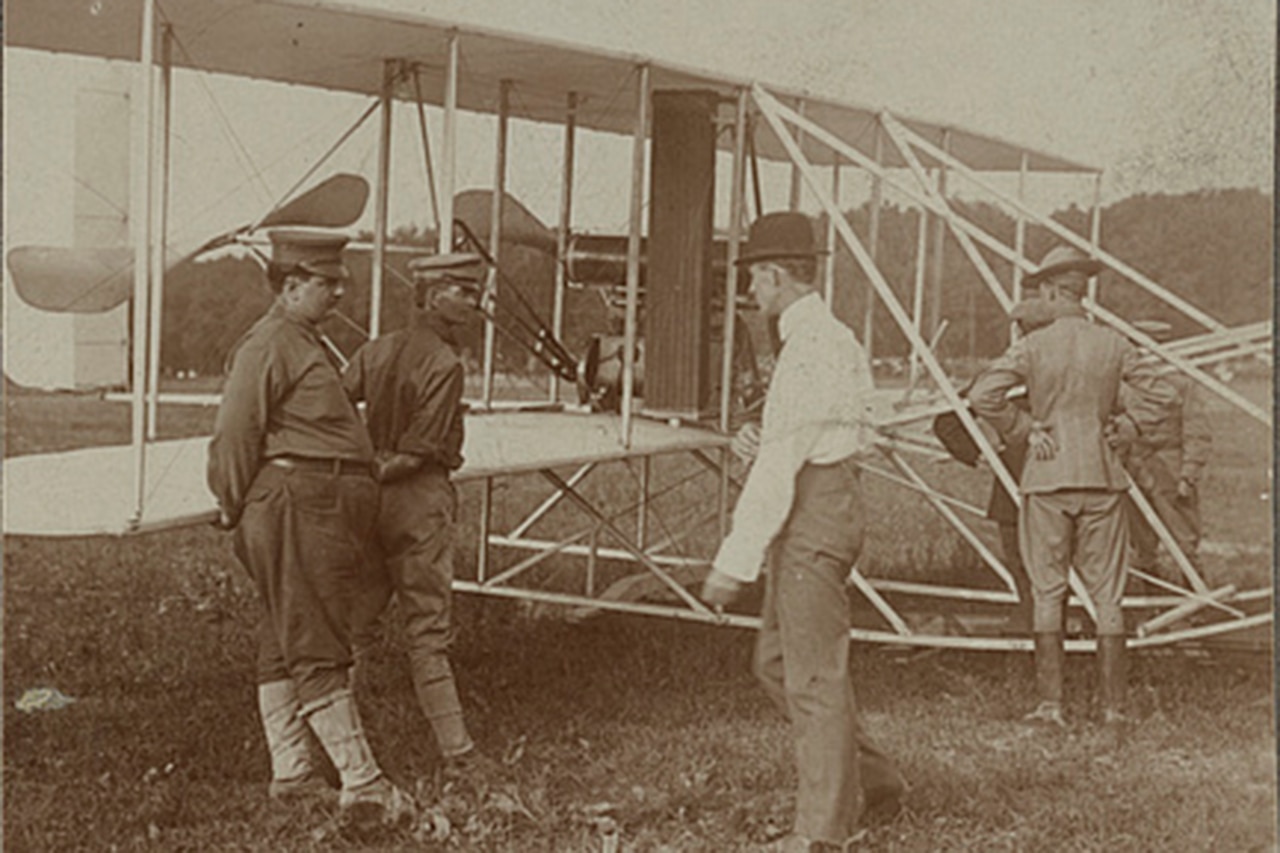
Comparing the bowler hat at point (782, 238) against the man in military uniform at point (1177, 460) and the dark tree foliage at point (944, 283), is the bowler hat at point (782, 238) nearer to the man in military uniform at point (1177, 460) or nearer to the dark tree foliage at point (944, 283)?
the dark tree foliage at point (944, 283)

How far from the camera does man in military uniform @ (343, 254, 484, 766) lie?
5254 mm

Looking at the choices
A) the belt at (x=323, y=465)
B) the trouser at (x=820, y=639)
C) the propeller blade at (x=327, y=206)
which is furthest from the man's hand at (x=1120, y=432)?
Answer: the propeller blade at (x=327, y=206)

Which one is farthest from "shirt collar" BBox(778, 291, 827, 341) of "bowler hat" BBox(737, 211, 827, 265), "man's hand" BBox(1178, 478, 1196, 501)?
"man's hand" BBox(1178, 478, 1196, 501)

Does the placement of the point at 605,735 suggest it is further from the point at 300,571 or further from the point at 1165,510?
the point at 1165,510

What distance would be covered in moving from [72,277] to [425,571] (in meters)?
1.76

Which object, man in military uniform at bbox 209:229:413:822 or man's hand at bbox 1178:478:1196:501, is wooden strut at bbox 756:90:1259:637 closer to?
man's hand at bbox 1178:478:1196:501

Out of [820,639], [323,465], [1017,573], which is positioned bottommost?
[1017,573]

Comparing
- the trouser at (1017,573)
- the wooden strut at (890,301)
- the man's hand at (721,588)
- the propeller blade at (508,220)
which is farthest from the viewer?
the propeller blade at (508,220)

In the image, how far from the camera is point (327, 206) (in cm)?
561

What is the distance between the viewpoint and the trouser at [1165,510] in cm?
712

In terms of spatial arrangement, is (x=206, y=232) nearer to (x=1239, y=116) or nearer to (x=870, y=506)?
(x=1239, y=116)

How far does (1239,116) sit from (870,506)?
4034 millimetres

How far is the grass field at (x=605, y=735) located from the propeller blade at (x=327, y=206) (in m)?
1.36

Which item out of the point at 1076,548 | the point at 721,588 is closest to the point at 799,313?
the point at 721,588
